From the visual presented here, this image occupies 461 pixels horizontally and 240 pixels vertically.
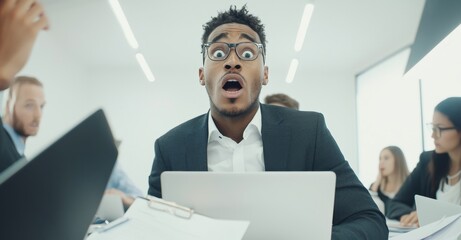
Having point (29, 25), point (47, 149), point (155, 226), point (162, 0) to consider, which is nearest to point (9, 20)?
point (29, 25)

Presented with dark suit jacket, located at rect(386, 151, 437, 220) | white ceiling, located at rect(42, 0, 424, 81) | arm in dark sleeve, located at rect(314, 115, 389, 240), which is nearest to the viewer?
arm in dark sleeve, located at rect(314, 115, 389, 240)

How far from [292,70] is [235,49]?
16.2 feet

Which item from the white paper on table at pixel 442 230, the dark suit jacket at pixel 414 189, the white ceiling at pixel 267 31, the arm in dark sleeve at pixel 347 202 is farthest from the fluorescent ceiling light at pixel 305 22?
the white paper on table at pixel 442 230

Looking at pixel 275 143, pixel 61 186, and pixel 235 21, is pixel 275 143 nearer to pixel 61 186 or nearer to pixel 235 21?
pixel 235 21

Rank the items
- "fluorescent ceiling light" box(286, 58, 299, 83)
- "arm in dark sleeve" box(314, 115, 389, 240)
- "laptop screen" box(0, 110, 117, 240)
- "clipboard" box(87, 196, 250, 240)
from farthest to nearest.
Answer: "fluorescent ceiling light" box(286, 58, 299, 83) → "arm in dark sleeve" box(314, 115, 389, 240) → "clipboard" box(87, 196, 250, 240) → "laptop screen" box(0, 110, 117, 240)

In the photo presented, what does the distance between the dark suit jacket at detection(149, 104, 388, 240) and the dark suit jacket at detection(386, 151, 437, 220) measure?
1167 millimetres

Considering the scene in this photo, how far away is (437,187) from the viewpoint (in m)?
2.09

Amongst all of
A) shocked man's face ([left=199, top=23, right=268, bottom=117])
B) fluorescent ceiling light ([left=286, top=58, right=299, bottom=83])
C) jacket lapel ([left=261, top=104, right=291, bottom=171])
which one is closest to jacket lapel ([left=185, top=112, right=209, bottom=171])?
shocked man's face ([left=199, top=23, right=268, bottom=117])

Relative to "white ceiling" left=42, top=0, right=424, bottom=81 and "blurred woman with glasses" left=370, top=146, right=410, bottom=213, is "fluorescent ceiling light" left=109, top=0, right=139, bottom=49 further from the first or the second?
"blurred woman with glasses" left=370, top=146, right=410, bottom=213

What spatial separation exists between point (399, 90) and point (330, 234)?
4.89m

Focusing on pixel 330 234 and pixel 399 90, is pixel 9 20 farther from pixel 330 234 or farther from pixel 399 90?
pixel 399 90

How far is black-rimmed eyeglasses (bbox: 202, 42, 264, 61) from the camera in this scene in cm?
122

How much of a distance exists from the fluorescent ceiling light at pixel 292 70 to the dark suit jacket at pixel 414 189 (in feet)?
11.5

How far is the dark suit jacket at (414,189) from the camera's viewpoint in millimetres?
2148
